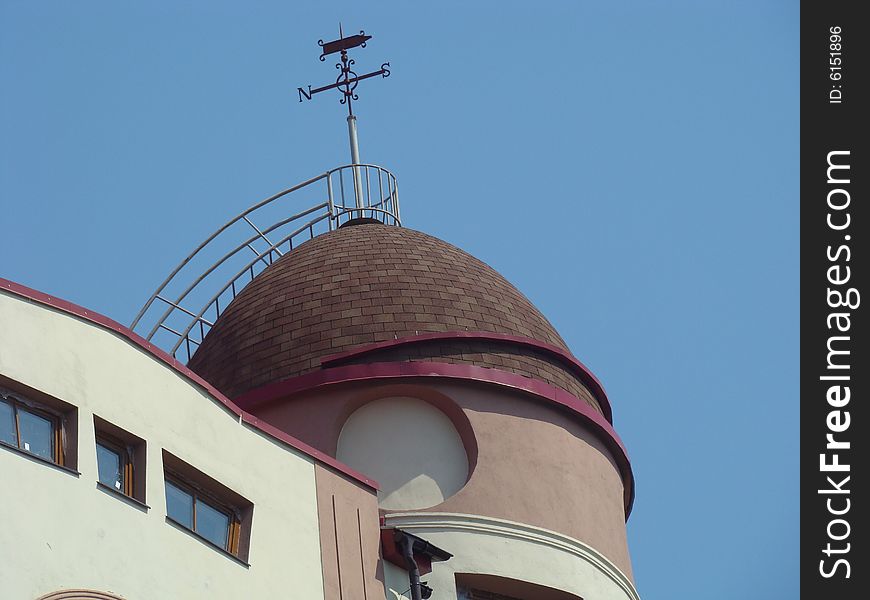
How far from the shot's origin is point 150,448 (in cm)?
2092

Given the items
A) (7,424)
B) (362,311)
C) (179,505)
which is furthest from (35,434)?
(362,311)

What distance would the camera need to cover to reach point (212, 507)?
21.7m

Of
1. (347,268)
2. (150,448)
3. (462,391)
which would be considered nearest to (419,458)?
(462,391)

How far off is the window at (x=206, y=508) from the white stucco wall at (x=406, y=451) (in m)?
3.85

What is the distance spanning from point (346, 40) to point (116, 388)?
1495cm

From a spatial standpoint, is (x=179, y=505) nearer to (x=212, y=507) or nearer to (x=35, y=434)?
(x=212, y=507)

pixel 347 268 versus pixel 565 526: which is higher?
pixel 347 268

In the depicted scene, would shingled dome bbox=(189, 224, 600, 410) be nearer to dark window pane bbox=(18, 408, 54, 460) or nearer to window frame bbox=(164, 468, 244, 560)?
window frame bbox=(164, 468, 244, 560)

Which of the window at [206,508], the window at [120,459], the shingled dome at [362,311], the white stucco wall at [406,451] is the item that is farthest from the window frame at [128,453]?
the shingled dome at [362,311]

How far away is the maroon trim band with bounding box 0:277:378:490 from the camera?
2034 centimetres
